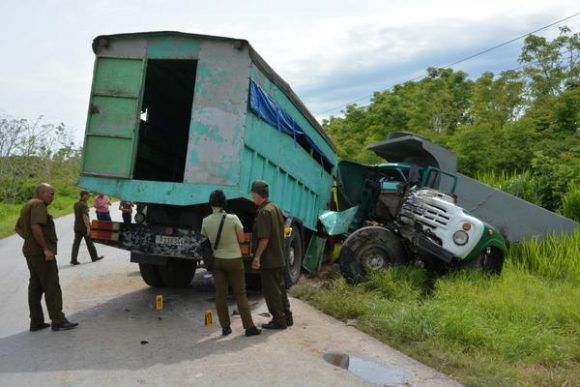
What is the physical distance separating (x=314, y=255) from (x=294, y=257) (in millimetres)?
1114

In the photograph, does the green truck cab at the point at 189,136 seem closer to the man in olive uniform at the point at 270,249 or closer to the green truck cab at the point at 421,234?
the man in olive uniform at the point at 270,249

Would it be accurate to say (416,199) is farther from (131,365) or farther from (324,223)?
(131,365)

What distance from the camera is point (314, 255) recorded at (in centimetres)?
973

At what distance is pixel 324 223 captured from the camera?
33.1 ft

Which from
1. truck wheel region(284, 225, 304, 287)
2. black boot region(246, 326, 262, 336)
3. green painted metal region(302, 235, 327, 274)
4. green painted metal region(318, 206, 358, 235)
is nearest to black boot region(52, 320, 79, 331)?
black boot region(246, 326, 262, 336)

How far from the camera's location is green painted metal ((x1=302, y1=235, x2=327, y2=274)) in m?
9.56

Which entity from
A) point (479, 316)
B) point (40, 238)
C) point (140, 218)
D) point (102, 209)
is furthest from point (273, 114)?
point (102, 209)

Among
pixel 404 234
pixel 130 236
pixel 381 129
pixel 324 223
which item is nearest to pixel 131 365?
pixel 130 236

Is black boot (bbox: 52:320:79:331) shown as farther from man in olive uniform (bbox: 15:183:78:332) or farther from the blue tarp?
the blue tarp

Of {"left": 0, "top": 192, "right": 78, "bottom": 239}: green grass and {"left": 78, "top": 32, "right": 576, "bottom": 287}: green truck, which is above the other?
{"left": 78, "top": 32, "right": 576, "bottom": 287}: green truck

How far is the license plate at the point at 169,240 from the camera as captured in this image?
7.08m

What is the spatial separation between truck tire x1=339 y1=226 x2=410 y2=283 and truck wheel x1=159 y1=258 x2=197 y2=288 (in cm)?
248

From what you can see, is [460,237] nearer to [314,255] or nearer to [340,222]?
[340,222]

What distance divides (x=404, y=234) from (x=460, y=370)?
363 cm
